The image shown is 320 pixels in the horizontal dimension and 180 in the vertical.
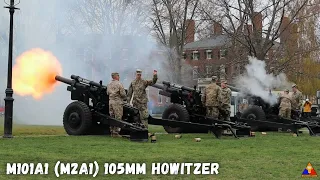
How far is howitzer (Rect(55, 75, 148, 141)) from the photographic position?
530 inches

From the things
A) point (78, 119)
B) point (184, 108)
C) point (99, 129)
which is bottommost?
point (99, 129)

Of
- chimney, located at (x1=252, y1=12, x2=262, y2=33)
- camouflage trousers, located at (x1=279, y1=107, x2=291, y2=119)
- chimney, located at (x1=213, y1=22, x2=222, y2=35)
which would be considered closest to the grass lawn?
camouflage trousers, located at (x1=279, y1=107, x2=291, y2=119)

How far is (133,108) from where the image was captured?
13320 mm

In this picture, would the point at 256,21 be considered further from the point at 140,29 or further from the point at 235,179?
the point at 235,179

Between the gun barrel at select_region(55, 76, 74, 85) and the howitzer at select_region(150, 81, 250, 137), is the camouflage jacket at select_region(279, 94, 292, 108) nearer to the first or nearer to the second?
the howitzer at select_region(150, 81, 250, 137)

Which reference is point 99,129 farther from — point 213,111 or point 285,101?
point 285,101

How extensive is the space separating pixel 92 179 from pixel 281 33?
27937mm

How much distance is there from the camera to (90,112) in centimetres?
1363

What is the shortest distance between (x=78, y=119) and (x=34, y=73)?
8.40ft

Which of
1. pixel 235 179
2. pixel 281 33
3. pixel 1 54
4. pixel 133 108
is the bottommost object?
pixel 235 179

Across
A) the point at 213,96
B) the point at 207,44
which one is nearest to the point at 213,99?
the point at 213,96

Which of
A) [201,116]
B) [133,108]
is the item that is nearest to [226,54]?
[201,116]

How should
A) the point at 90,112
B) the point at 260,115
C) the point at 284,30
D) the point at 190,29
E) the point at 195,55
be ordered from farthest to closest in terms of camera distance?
the point at 195,55, the point at 190,29, the point at 284,30, the point at 260,115, the point at 90,112

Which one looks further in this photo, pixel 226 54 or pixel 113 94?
pixel 226 54
